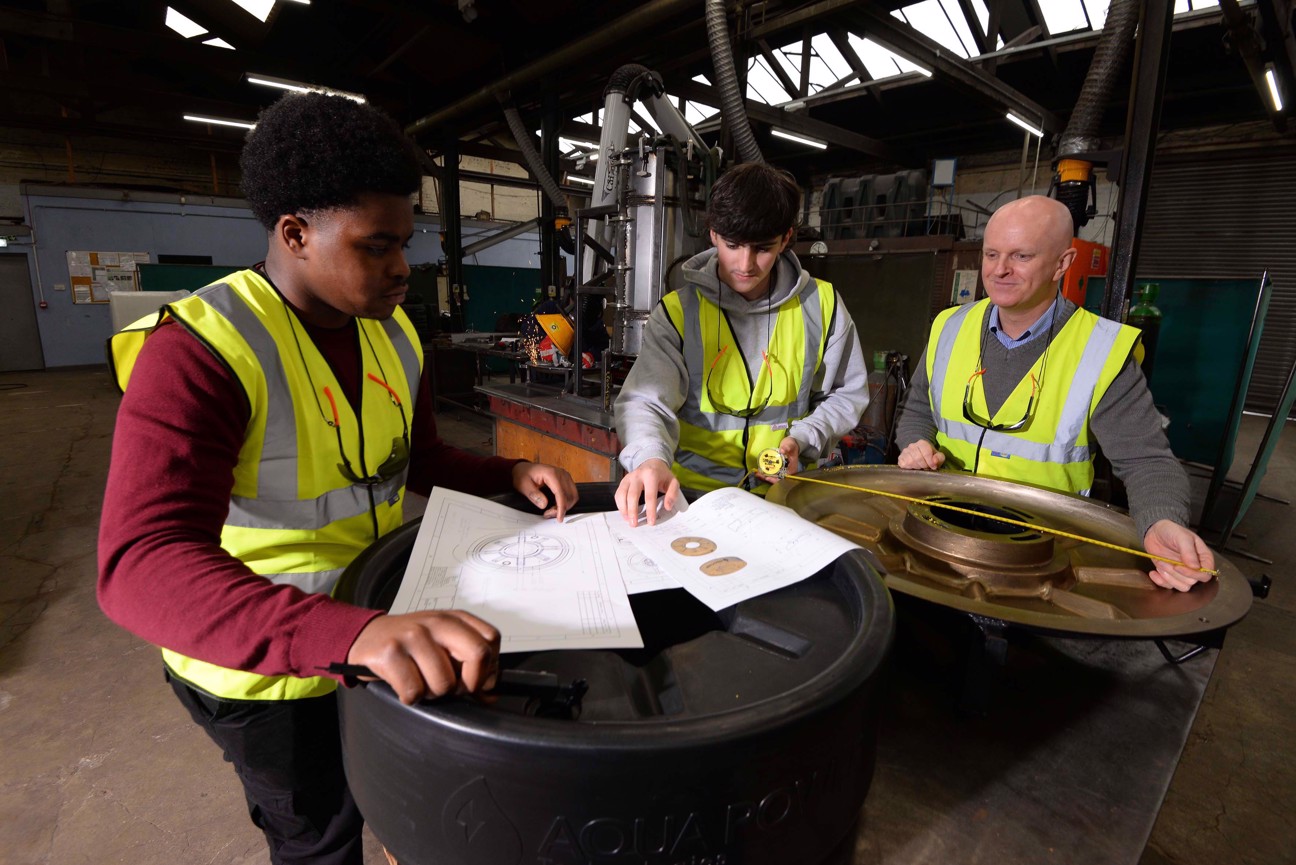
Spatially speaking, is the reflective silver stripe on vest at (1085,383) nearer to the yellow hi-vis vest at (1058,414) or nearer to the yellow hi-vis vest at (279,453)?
the yellow hi-vis vest at (1058,414)

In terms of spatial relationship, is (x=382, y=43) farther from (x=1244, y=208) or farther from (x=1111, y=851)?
(x=1244, y=208)

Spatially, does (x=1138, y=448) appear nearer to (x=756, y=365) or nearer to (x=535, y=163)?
(x=756, y=365)

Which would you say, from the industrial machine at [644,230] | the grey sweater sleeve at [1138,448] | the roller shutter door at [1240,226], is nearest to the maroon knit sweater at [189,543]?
the grey sweater sleeve at [1138,448]

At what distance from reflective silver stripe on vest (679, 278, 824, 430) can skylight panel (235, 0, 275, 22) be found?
5.17 metres

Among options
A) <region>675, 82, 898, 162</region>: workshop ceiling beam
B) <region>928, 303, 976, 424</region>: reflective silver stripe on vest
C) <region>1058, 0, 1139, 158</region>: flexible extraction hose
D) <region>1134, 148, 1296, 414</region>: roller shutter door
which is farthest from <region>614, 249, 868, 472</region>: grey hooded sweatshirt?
<region>1134, 148, 1296, 414</region>: roller shutter door

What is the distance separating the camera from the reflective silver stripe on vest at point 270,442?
2.40 ft

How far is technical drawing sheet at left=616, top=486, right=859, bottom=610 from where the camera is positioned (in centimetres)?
71

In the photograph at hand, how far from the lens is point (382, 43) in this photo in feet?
19.7

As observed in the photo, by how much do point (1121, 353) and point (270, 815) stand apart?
5.98 feet

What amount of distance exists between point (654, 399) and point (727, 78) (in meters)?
2.81

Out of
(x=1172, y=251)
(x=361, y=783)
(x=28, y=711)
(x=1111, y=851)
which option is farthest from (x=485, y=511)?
(x=1172, y=251)

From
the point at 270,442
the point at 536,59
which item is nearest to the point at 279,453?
the point at 270,442

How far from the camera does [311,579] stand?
0.80m

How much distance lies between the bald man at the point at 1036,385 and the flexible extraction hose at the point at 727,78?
210 cm
